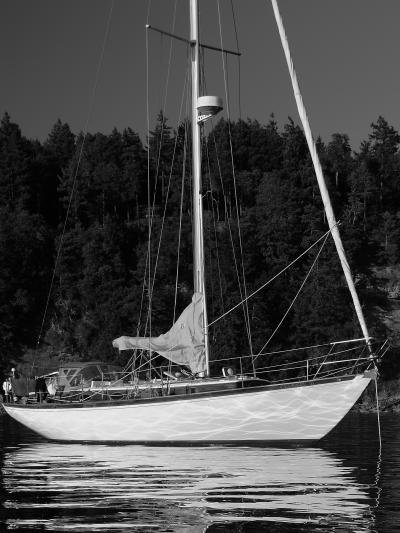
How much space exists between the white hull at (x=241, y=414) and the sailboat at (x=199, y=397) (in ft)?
0.10

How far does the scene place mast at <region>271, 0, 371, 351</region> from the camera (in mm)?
23906

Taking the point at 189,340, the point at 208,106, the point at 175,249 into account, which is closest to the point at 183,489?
the point at 189,340

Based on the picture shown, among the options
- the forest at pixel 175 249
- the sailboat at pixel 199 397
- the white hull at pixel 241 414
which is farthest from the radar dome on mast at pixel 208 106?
the forest at pixel 175 249

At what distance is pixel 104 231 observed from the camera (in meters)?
84.9

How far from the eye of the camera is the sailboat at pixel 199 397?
2508 cm

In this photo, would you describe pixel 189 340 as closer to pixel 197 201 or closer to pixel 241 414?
pixel 241 414

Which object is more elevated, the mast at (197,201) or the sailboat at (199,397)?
the mast at (197,201)

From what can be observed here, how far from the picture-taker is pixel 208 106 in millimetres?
29047

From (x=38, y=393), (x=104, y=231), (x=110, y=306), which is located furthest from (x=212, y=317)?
(x=38, y=393)

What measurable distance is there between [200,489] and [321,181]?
35.0 feet

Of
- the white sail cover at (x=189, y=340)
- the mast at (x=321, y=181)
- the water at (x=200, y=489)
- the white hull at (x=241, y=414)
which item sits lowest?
the water at (x=200, y=489)

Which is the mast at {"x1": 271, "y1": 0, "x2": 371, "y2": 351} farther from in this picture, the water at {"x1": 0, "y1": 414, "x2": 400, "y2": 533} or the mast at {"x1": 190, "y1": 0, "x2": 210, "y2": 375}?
the water at {"x1": 0, "y1": 414, "x2": 400, "y2": 533}

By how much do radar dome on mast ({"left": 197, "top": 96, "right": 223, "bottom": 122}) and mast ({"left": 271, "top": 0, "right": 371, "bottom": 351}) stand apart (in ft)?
10.3

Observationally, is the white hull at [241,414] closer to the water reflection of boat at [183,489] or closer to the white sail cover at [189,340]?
the water reflection of boat at [183,489]
